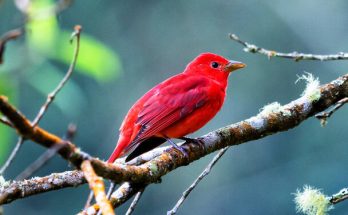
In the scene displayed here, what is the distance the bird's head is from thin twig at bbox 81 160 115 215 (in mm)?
2965

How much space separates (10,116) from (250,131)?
197cm

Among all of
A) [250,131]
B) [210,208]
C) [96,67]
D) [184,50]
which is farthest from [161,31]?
[96,67]

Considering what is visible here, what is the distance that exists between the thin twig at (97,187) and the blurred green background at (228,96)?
6.69 meters

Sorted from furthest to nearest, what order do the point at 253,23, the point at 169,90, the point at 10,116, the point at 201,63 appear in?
the point at 253,23 → the point at 201,63 → the point at 169,90 → the point at 10,116

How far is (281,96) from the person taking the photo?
1086cm

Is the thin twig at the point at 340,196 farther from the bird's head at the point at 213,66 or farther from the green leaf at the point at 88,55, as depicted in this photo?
the bird's head at the point at 213,66

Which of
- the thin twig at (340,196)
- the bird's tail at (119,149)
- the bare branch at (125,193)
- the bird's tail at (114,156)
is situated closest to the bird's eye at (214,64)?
the bird's tail at (119,149)

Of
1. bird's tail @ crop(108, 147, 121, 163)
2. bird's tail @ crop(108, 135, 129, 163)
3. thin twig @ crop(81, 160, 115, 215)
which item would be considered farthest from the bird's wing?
thin twig @ crop(81, 160, 115, 215)

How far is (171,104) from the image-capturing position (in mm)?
4387

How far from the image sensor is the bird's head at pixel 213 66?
495cm

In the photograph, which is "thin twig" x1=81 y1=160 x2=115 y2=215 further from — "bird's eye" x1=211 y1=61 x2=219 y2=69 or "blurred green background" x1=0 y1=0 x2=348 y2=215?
"blurred green background" x1=0 y1=0 x2=348 y2=215

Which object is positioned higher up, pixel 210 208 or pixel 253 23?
pixel 253 23

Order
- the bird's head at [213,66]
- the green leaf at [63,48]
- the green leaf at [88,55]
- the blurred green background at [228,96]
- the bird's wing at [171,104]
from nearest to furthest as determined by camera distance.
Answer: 1. the green leaf at [63,48]
2. the green leaf at [88,55]
3. the bird's wing at [171,104]
4. the bird's head at [213,66]
5. the blurred green background at [228,96]

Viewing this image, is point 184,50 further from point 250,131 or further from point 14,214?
point 250,131
